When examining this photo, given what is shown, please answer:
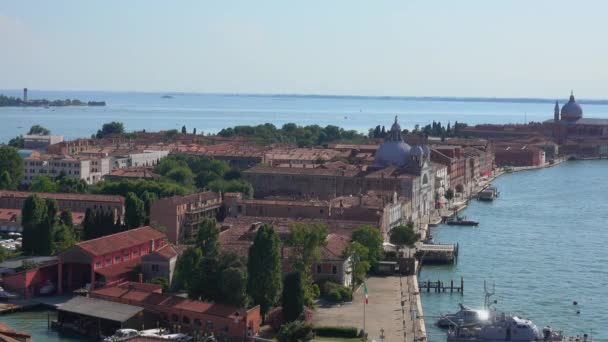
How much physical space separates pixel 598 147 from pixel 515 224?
40357mm

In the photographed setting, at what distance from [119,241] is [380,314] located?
646 centimetres

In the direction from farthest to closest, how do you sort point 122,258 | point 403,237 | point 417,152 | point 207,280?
point 417,152
point 403,237
point 122,258
point 207,280

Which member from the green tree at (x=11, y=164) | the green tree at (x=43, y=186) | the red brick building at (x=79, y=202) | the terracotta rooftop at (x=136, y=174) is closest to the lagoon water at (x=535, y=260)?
the red brick building at (x=79, y=202)

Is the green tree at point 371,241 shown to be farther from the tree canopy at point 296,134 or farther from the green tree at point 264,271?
the tree canopy at point 296,134

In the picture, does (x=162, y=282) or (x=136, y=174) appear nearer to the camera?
(x=162, y=282)

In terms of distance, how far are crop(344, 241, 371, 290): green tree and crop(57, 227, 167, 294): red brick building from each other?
183 inches

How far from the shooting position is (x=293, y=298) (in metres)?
18.6

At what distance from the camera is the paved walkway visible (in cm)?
1858

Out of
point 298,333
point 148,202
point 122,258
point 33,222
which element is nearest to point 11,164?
point 148,202

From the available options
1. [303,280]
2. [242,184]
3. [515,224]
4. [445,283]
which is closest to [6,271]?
[303,280]

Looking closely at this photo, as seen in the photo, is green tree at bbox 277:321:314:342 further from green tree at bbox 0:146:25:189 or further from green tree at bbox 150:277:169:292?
green tree at bbox 0:146:25:189

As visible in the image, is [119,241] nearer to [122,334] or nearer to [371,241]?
[122,334]

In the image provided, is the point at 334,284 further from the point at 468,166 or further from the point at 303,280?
the point at 468,166

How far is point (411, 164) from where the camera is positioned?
122 ft
